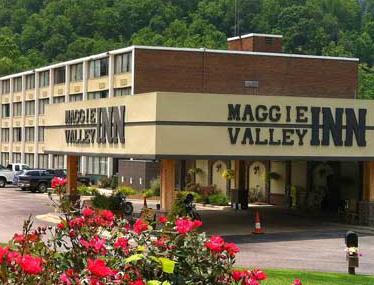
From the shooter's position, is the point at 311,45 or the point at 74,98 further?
the point at 311,45

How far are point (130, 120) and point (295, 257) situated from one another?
32.6 feet

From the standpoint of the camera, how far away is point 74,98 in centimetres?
7331

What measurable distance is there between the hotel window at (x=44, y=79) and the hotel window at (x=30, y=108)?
→ 8.48ft

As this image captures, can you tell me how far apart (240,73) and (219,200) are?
74.0 ft

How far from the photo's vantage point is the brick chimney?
6606 centimetres

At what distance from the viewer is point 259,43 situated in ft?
218

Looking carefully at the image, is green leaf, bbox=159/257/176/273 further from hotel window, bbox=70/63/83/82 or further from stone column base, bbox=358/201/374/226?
hotel window, bbox=70/63/83/82

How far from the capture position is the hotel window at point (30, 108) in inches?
3241

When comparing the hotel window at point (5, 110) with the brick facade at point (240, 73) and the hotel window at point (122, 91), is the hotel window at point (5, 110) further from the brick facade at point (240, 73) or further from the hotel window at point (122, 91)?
the brick facade at point (240, 73)

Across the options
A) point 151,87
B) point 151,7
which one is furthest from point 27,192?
point 151,7

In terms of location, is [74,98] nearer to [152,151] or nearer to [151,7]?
[152,151]

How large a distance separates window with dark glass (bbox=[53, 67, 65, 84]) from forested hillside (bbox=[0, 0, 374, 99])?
4060 centimetres

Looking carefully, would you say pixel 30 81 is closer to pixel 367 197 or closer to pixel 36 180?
pixel 36 180

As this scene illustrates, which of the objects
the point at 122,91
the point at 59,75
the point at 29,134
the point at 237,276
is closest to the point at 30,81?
the point at 29,134
